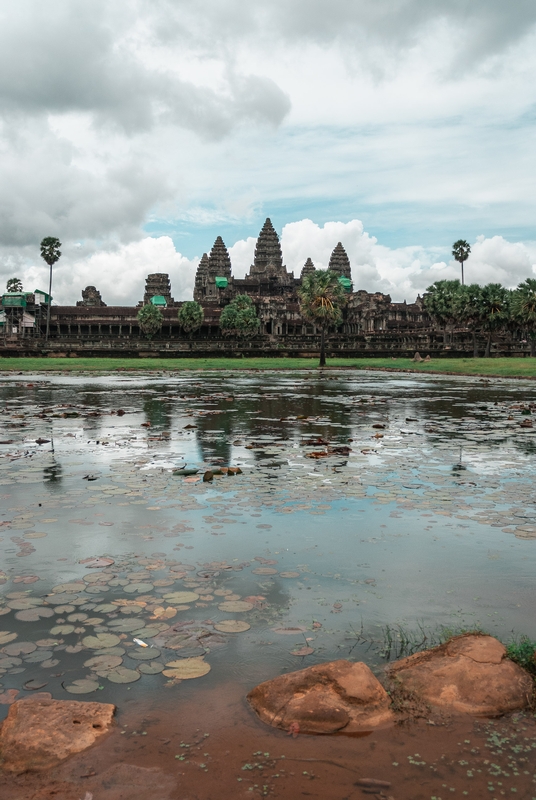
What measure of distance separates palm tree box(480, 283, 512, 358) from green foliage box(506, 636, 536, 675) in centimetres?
7450

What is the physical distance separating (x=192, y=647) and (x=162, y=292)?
147 meters

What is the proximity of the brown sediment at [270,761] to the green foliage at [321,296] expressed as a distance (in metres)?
50.7

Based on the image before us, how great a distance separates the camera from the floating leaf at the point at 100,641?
3.58 meters

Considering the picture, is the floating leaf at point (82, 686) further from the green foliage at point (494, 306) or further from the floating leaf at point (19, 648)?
the green foliage at point (494, 306)

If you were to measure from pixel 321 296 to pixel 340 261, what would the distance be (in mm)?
106876

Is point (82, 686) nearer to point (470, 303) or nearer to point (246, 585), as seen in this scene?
point (246, 585)

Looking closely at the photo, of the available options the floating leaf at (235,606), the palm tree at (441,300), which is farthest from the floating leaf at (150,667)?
the palm tree at (441,300)

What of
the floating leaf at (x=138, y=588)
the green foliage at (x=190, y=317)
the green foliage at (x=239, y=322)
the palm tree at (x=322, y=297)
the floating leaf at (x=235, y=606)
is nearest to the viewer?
the floating leaf at (x=235, y=606)

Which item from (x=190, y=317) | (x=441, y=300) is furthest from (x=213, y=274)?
(x=441, y=300)

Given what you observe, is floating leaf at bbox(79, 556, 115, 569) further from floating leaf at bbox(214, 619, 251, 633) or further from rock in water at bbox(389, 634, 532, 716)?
rock in water at bbox(389, 634, 532, 716)

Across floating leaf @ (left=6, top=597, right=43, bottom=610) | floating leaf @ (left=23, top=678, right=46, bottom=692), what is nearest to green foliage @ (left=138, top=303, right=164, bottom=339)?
floating leaf @ (left=6, top=597, right=43, bottom=610)

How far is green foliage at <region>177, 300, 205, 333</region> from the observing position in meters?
109

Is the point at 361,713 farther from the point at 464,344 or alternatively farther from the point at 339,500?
the point at 464,344

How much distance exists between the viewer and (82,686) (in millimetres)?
3174
